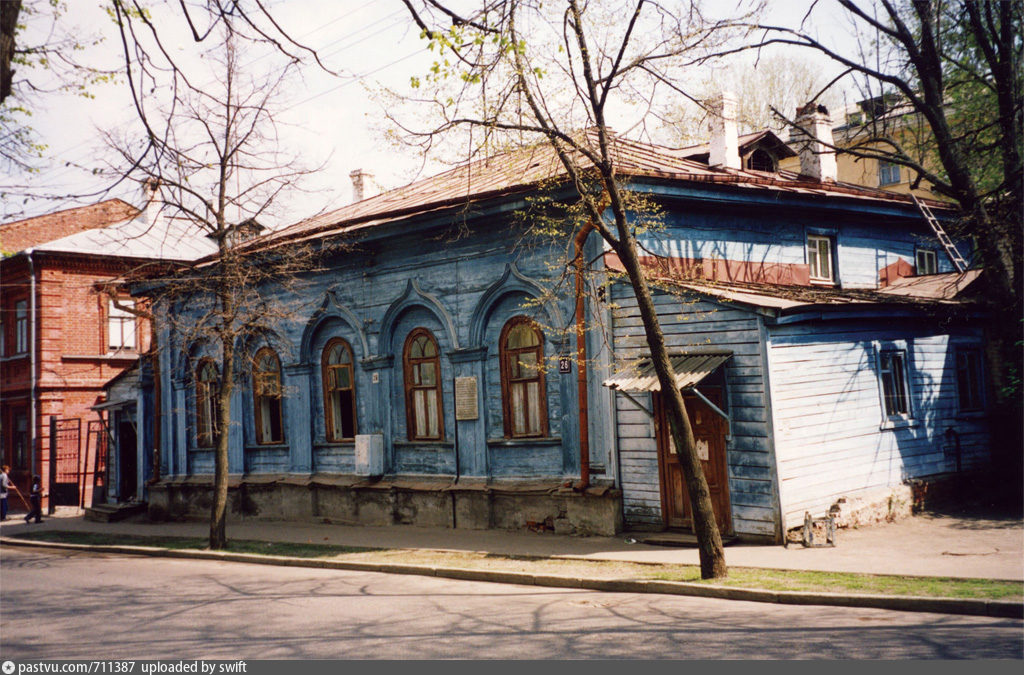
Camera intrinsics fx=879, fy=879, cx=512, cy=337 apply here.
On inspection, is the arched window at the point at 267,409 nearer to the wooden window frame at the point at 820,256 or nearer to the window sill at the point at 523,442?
the window sill at the point at 523,442

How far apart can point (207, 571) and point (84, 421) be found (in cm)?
1760

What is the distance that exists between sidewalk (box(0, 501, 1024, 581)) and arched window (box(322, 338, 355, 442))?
228cm

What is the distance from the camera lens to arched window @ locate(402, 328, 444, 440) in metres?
17.6

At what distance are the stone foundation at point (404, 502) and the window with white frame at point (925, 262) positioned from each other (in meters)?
11.0

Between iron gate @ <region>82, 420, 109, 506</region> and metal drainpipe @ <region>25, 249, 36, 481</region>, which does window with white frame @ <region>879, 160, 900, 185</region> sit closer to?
iron gate @ <region>82, 420, 109, 506</region>

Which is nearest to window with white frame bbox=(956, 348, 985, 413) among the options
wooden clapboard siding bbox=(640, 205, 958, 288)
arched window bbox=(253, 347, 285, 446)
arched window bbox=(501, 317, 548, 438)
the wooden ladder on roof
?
the wooden ladder on roof

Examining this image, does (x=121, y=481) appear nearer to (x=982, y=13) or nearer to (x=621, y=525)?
(x=621, y=525)

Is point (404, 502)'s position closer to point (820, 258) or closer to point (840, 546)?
point (840, 546)

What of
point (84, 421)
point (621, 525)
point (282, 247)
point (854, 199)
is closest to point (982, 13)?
point (854, 199)

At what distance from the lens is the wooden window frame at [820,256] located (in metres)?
18.0

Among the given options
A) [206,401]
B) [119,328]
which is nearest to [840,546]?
[206,401]

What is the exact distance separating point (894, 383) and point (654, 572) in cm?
686

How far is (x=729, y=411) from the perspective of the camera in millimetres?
13125

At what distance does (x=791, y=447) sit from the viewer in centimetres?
1278
